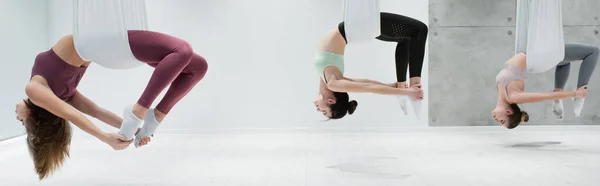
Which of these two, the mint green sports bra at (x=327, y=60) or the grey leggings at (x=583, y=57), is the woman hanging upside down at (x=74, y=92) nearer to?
the mint green sports bra at (x=327, y=60)

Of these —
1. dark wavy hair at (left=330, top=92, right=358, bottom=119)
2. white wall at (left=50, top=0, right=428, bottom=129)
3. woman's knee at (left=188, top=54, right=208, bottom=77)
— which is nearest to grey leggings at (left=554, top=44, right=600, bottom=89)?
dark wavy hair at (left=330, top=92, right=358, bottom=119)

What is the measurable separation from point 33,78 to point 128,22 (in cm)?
58

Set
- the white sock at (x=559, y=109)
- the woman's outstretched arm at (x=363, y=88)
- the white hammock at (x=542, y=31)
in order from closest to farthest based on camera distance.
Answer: the woman's outstretched arm at (x=363, y=88)
the white hammock at (x=542, y=31)
the white sock at (x=559, y=109)

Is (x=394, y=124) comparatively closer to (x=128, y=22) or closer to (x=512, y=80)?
(x=512, y=80)

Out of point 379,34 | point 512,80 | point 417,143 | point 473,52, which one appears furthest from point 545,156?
point 473,52

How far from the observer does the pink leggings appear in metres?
2.91

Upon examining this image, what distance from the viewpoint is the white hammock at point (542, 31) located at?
414 cm

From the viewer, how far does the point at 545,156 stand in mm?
4508

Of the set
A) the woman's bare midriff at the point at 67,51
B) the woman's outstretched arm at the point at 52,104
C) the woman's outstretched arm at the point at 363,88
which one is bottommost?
the woman's outstretched arm at the point at 363,88

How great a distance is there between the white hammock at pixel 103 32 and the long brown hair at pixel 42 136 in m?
0.47

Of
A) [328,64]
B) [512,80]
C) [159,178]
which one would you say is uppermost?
[328,64]

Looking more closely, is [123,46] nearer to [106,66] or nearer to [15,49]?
[106,66]

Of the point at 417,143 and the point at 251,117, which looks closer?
the point at 417,143

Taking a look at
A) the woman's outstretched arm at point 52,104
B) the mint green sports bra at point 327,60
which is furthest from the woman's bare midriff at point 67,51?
the mint green sports bra at point 327,60
